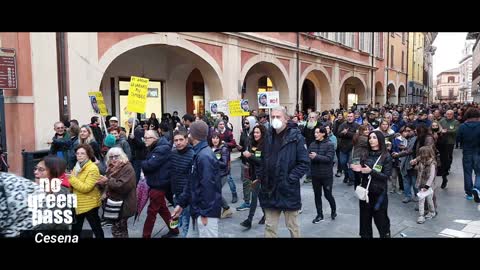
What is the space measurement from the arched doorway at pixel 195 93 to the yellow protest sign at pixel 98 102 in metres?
7.30

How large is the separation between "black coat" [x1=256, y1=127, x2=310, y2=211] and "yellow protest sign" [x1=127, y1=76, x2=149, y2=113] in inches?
140

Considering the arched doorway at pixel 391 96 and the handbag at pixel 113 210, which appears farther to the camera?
the arched doorway at pixel 391 96

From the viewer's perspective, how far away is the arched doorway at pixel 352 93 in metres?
27.0

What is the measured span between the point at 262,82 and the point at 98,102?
13.7 meters

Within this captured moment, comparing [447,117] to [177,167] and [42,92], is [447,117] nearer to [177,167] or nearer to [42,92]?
[177,167]

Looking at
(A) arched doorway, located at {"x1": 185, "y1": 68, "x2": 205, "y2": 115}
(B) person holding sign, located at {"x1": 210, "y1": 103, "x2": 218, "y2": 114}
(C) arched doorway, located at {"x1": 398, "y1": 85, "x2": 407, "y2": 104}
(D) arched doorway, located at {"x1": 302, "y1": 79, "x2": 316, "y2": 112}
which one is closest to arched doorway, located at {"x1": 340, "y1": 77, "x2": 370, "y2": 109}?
(D) arched doorway, located at {"x1": 302, "y1": 79, "x2": 316, "y2": 112}

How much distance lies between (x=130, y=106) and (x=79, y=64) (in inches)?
147

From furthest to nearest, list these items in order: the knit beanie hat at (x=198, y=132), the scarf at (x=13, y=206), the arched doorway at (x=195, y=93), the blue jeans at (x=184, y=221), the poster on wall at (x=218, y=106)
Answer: the arched doorway at (x=195, y=93), the poster on wall at (x=218, y=106), the blue jeans at (x=184, y=221), the knit beanie hat at (x=198, y=132), the scarf at (x=13, y=206)

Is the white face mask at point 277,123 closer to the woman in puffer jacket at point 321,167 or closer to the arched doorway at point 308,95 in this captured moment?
the woman in puffer jacket at point 321,167

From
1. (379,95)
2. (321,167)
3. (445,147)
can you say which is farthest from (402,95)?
(321,167)

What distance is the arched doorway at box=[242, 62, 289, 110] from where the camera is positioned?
56.3 ft

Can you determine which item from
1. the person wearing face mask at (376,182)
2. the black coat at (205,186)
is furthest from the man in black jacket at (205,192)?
the person wearing face mask at (376,182)
